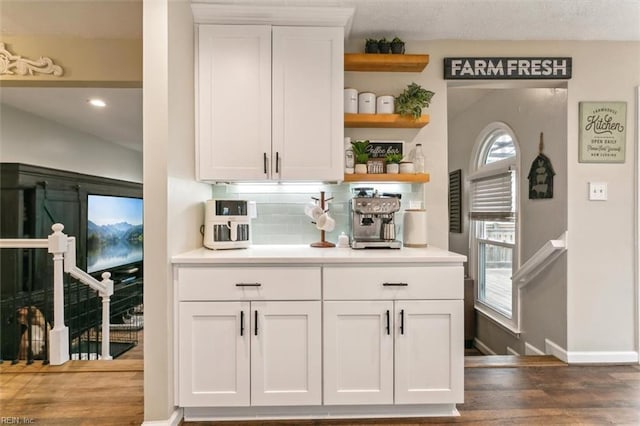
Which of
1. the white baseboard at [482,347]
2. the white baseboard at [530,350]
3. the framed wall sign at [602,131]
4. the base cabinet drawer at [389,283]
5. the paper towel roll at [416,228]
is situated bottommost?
the white baseboard at [482,347]

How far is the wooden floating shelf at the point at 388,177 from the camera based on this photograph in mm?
2156

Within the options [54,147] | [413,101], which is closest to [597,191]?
[413,101]

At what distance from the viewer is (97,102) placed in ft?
11.2

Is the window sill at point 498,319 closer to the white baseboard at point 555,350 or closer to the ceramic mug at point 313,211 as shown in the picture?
the white baseboard at point 555,350

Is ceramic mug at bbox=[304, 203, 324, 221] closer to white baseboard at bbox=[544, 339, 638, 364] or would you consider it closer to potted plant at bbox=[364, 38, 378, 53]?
potted plant at bbox=[364, 38, 378, 53]

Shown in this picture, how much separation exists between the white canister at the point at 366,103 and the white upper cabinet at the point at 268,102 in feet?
0.78

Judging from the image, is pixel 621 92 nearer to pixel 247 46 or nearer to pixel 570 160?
pixel 570 160

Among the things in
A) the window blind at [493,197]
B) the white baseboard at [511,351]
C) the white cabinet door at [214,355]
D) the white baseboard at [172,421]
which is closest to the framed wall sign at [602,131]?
the window blind at [493,197]

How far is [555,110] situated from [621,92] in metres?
0.42

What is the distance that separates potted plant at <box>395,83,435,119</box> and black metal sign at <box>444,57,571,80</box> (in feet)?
A: 1.01

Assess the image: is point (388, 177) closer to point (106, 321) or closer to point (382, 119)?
point (382, 119)

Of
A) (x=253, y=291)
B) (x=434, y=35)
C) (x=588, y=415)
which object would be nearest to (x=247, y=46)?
(x=434, y=35)

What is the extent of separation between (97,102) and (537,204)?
437cm

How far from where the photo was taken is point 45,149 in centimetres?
387
